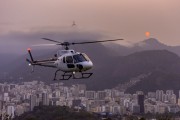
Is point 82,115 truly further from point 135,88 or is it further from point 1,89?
point 1,89

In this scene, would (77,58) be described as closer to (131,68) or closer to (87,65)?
(87,65)

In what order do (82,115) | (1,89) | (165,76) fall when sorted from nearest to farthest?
(82,115), (165,76), (1,89)

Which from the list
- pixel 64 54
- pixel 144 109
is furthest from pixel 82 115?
pixel 64 54

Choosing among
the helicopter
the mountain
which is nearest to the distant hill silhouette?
the mountain

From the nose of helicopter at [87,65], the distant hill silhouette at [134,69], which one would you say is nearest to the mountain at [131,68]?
the distant hill silhouette at [134,69]

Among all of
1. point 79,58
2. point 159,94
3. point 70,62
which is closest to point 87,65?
point 79,58

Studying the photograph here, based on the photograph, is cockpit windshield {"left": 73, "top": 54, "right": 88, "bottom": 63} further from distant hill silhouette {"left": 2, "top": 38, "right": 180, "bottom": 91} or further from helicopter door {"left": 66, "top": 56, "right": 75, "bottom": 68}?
distant hill silhouette {"left": 2, "top": 38, "right": 180, "bottom": 91}

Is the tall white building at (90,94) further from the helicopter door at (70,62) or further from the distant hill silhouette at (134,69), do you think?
the helicopter door at (70,62)

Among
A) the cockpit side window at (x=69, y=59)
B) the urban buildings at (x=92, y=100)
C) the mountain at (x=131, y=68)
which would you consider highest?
the mountain at (x=131, y=68)
